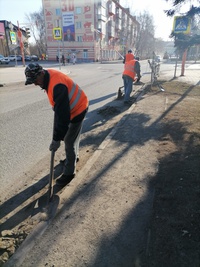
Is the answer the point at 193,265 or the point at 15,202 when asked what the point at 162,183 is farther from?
the point at 15,202

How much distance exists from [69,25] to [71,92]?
52312 millimetres

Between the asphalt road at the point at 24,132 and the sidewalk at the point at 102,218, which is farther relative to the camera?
the asphalt road at the point at 24,132

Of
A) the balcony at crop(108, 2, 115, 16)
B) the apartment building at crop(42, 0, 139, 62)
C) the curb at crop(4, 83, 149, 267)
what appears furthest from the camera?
the balcony at crop(108, 2, 115, 16)

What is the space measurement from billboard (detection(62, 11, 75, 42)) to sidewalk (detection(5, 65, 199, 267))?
50813 millimetres

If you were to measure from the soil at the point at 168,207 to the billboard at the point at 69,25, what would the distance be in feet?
164

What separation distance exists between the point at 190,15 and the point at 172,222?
22.2 ft

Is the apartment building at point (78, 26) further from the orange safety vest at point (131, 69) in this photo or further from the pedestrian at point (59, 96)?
the pedestrian at point (59, 96)

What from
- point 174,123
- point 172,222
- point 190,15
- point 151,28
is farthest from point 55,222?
point 151,28

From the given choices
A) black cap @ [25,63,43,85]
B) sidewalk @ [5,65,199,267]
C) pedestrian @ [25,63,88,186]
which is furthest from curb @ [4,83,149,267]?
black cap @ [25,63,43,85]

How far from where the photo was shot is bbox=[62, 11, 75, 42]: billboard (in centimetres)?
4866

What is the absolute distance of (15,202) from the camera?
3.01 meters

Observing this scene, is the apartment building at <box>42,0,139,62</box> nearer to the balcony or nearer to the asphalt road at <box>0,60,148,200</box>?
the balcony

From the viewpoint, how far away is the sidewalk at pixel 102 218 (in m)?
2.09

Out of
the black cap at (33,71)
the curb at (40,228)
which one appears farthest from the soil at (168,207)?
the black cap at (33,71)
